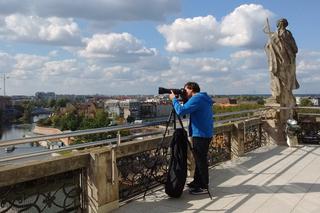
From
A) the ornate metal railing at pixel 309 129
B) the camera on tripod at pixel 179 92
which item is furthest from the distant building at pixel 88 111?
the camera on tripod at pixel 179 92

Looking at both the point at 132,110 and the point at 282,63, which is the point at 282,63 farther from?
the point at 132,110

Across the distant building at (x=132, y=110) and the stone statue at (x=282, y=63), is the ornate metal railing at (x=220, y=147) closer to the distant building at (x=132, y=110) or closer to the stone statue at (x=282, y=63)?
the stone statue at (x=282, y=63)

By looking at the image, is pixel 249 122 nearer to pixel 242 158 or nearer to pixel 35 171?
pixel 242 158

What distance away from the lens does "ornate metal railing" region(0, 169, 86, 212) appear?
160 inches

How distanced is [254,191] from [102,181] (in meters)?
2.34

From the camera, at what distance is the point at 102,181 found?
16.1 ft

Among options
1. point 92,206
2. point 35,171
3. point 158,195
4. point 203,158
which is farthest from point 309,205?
point 35,171

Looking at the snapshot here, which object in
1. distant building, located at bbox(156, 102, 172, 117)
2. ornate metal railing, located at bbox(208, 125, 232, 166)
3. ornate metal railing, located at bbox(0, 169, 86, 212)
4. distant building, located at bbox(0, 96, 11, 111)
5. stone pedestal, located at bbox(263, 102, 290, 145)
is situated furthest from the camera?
distant building, located at bbox(0, 96, 11, 111)

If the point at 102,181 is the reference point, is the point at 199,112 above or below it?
above

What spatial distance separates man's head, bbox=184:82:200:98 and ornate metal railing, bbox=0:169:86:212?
6.26 feet

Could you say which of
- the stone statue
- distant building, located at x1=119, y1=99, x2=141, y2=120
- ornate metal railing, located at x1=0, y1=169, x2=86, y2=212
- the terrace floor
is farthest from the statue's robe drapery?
distant building, located at x1=119, y1=99, x2=141, y2=120

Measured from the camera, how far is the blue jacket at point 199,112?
543cm

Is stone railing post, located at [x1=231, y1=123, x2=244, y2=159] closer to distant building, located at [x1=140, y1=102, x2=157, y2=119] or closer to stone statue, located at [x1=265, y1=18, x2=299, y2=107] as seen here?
stone statue, located at [x1=265, y1=18, x2=299, y2=107]

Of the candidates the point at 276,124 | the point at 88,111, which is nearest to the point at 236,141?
the point at 276,124
